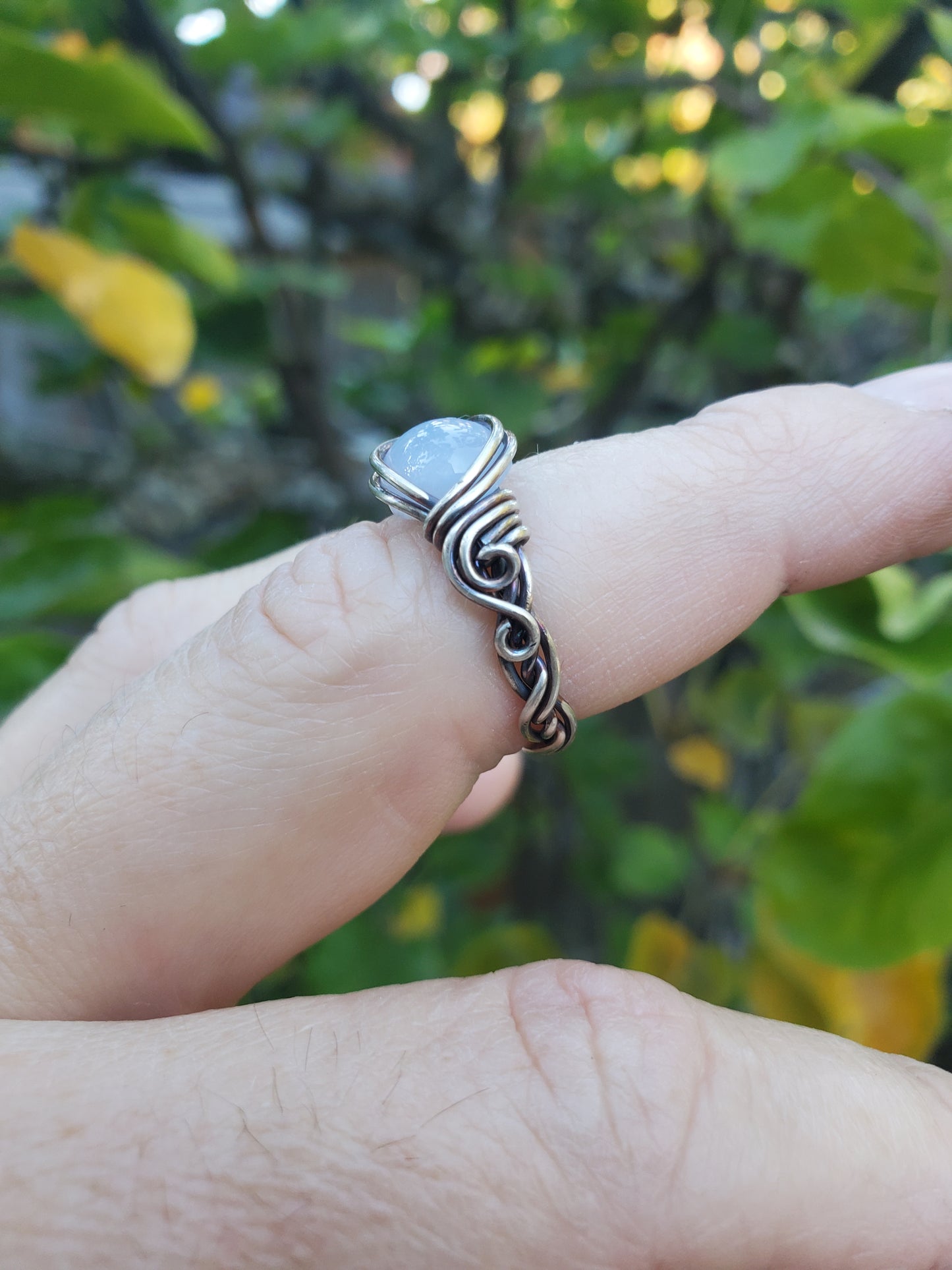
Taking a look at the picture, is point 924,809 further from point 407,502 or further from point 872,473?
point 407,502

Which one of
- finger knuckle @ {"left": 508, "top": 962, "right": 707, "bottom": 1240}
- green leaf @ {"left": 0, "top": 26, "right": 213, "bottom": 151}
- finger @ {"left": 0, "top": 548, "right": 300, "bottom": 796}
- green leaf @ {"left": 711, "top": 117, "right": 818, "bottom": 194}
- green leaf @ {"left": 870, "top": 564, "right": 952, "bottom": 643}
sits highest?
green leaf @ {"left": 0, "top": 26, "right": 213, "bottom": 151}

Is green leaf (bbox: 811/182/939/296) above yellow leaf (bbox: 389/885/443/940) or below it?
above

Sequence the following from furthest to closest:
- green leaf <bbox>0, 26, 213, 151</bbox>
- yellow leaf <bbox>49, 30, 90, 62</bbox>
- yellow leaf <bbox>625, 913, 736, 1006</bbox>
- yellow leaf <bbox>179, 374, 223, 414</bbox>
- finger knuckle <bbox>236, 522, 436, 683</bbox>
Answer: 1. yellow leaf <bbox>179, 374, 223, 414</bbox>
2. yellow leaf <bbox>625, 913, 736, 1006</bbox>
3. yellow leaf <bbox>49, 30, 90, 62</bbox>
4. green leaf <bbox>0, 26, 213, 151</bbox>
5. finger knuckle <bbox>236, 522, 436, 683</bbox>

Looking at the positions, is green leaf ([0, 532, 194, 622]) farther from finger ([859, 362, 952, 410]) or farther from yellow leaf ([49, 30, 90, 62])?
finger ([859, 362, 952, 410])

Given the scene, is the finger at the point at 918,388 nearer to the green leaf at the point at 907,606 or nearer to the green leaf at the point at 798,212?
the green leaf at the point at 907,606

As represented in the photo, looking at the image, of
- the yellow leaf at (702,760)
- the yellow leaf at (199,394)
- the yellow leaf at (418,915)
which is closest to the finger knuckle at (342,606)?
the yellow leaf at (418,915)

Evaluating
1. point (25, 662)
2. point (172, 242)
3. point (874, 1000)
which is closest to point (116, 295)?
point (172, 242)

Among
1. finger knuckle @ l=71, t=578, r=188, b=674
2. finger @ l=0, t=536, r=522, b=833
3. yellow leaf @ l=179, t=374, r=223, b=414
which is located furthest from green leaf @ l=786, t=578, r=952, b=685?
yellow leaf @ l=179, t=374, r=223, b=414

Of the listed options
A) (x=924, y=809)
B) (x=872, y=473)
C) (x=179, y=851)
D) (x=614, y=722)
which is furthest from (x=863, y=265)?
(x=614, y=722)
